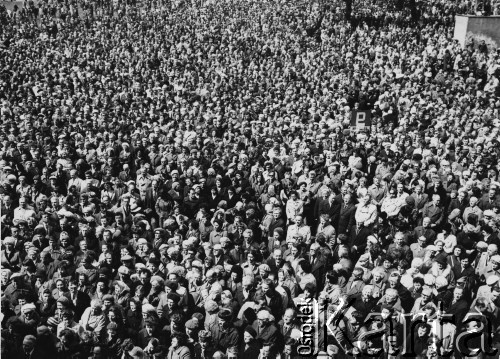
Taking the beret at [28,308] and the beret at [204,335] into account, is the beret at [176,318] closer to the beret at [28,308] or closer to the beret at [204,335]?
the beret at [204,335]

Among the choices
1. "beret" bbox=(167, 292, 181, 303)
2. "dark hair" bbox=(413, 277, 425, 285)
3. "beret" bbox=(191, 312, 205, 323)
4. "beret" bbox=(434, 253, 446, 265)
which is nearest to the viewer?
"beret" bbox=(191, 312, 205, 323)

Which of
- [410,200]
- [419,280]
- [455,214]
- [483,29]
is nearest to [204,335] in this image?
[419,280]

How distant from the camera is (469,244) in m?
7.44

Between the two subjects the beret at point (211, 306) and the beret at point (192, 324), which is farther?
the beret at point (211, 306)

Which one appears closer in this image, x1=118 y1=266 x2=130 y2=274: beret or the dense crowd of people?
the dense crowd of people

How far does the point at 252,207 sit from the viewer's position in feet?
29.3

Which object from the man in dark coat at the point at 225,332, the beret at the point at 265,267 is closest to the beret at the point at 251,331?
the man in dark coat at the point at 225,332

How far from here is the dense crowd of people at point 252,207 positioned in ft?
19.5

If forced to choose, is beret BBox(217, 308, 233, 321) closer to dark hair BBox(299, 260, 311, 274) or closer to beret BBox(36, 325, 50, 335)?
dark hair BBox(299, 260, 311, 274)

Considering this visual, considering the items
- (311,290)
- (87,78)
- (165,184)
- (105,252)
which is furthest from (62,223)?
(87,78)

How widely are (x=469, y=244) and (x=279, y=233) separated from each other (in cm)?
258

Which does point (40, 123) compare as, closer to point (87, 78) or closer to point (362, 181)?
point (87, 78)

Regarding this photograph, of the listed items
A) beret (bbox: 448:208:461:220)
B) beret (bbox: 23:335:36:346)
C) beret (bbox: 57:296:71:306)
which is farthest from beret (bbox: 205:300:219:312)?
beret (bbox: 448:208:461:220)

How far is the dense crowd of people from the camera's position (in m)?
5.94
